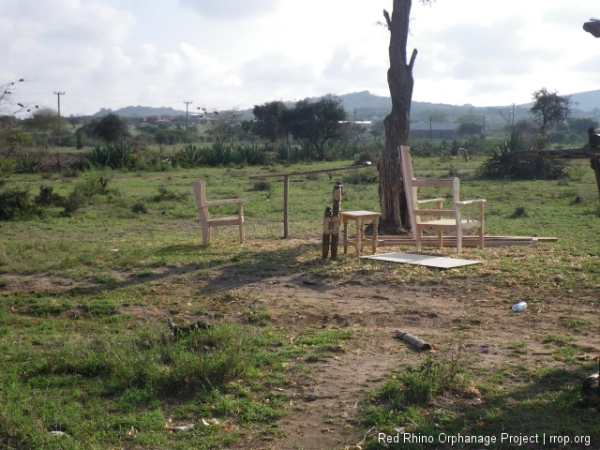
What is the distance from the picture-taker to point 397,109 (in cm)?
1198

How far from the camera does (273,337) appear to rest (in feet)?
19.2

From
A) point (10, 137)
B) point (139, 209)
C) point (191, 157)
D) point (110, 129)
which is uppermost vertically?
point (110, 129)

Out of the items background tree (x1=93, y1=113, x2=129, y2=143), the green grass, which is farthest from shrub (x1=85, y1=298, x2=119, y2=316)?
background tree (x1=93, y1=113, x2=129, y2=143)

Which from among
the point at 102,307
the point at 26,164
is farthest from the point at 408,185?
the point at 26,164

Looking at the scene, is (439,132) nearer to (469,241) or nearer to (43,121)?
(43,121)

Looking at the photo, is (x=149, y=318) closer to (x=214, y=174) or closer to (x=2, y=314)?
(x=2, y=314)

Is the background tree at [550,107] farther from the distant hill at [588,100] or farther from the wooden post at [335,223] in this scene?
the distant hill at [588,100]

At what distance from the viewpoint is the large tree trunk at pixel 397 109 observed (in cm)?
1167

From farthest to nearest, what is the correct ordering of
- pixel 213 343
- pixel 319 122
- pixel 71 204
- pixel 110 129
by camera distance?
pixel 110 129
pixel 319 122
pixel 71 204
pixel 213 343

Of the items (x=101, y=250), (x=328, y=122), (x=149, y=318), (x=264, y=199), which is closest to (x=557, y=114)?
(x=328, y=122)

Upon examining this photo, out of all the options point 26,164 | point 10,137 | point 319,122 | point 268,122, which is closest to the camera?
point 10,137

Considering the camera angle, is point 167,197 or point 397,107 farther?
point 167,197

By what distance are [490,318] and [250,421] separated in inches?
114

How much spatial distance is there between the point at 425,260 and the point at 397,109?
3911 millimetres
